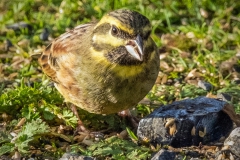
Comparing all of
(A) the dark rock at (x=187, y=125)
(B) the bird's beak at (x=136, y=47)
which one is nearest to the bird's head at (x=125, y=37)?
(B) the bird's beak at (x=136, y=47)

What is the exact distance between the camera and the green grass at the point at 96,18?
567 cm

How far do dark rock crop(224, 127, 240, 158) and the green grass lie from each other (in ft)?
2.22

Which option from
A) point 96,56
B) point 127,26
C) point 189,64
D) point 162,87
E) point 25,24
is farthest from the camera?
point 25,24

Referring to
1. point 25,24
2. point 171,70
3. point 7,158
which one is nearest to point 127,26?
point 7,158

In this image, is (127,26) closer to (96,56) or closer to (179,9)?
(96,56)

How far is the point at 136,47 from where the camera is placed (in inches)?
186

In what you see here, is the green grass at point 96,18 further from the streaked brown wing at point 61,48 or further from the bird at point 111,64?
the bird at point 111,64

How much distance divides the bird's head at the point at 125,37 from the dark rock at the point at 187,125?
57 cm

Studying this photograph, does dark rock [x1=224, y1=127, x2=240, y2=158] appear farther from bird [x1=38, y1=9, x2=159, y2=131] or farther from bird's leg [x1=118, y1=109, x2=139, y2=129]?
bird's leg [x1=118, y1=109, x2=139, y2=129]

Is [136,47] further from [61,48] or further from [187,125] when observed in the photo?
[61,48]

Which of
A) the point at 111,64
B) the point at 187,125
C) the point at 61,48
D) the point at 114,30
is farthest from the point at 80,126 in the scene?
the point at 114,30

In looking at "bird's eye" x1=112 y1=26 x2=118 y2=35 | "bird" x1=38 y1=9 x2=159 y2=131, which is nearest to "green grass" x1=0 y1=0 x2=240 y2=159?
"bird" x1=38 y1=9 x2=159 y2=131

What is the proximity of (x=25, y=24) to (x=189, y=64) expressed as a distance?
7.29 ft

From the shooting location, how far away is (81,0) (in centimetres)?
824
